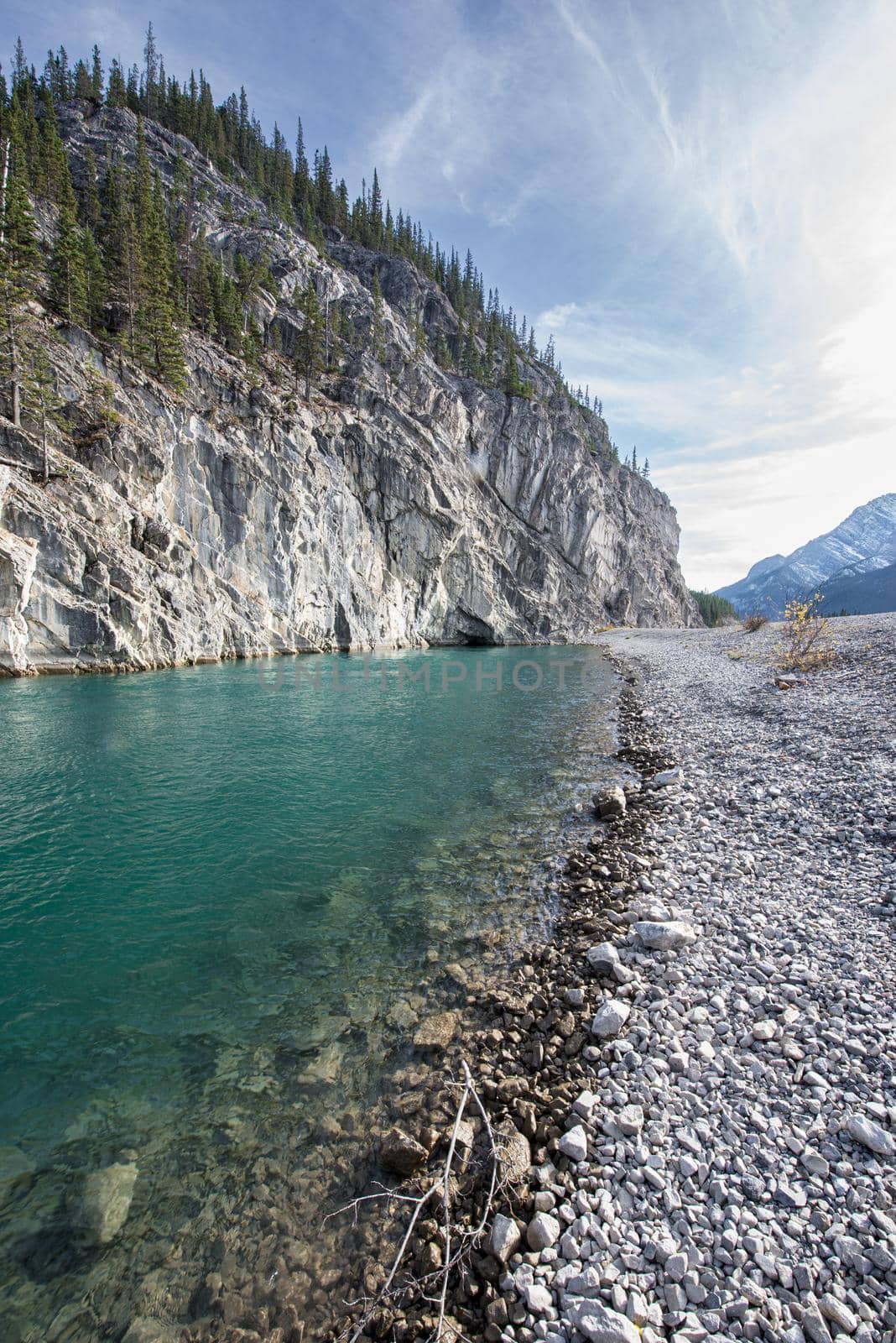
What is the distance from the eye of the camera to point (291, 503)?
54.0 m

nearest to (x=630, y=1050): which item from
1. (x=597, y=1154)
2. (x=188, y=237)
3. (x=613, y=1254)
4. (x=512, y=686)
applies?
(x=597, y=1154)

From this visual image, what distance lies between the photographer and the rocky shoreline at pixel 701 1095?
3.74 metres

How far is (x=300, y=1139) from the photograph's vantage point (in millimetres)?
5789

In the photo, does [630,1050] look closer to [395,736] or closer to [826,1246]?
[826,1246]

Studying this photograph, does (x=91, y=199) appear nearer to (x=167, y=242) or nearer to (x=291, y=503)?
(x=167, y=242)

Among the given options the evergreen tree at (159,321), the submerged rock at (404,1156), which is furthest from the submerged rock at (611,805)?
the evergreen tree at (159,321)

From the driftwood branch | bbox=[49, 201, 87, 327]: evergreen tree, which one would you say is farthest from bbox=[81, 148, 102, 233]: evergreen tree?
the driftwood branch

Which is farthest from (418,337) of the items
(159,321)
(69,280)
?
(69,280)

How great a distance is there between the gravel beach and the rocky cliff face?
37553mm

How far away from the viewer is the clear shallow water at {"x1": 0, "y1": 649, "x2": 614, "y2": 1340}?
5320 millimetres

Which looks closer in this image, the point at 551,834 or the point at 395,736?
the point at 551,834

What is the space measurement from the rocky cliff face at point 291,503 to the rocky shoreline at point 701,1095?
3728cm

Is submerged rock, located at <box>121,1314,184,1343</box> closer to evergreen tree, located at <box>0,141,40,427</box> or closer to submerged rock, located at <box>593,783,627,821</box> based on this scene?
submerged rock, located at <box>593,783,627,821</box>

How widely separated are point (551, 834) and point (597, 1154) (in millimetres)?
8011
